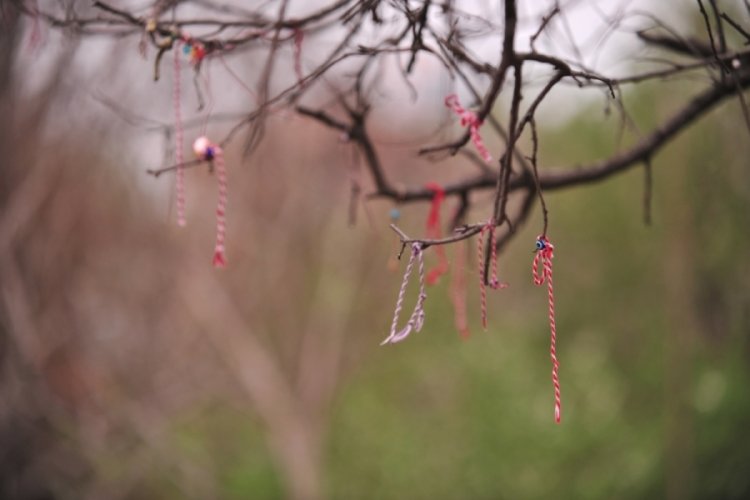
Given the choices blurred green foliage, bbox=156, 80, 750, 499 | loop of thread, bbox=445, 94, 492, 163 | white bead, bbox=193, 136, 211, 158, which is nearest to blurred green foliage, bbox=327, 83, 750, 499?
blurred green foliage, bbox=156, 80, 750, 499

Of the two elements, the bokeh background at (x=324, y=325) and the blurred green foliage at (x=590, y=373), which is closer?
the bokeh background at (x=324, y=325)

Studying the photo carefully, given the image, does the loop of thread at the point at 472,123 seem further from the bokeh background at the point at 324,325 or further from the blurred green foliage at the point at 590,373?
the blurred green foliage at the point at 590,373

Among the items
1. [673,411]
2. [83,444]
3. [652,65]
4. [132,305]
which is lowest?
[673,411]

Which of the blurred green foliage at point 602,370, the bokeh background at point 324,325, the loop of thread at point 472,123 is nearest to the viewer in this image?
the loop of thread at point 472,123

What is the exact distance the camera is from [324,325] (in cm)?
650

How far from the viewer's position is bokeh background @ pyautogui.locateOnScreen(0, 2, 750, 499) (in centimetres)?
412

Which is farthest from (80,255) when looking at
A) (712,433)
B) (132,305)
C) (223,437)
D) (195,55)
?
(712,433)

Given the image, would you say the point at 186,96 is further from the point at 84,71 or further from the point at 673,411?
the point at 673,411

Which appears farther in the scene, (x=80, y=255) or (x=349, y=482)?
(x=349, y=482)

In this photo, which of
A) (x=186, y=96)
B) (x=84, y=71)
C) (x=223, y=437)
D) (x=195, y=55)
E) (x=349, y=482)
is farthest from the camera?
(x=223, y=437)

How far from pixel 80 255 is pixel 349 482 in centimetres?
274

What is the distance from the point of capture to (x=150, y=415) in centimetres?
515

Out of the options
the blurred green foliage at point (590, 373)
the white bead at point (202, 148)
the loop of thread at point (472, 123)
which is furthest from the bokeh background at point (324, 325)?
the loop of thread at point (472, 123)

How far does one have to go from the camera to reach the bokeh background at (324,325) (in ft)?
13.5
